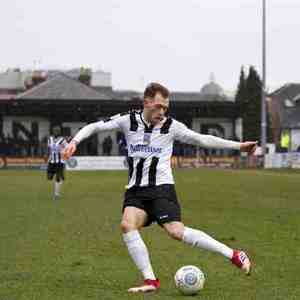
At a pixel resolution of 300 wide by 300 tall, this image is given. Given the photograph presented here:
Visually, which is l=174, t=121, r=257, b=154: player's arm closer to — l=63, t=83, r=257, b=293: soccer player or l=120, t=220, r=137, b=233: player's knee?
l=63, t=83, r=257, b=293: soccer player

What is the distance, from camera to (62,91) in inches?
3821

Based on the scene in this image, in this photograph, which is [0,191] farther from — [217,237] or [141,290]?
[141,290]

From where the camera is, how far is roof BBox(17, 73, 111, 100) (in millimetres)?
95375

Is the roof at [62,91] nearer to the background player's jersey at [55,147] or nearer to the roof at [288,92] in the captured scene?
the roof at [288,92]

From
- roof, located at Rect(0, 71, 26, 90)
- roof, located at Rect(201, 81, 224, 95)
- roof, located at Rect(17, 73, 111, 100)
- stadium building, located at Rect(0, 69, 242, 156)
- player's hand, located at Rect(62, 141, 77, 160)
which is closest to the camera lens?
player's hand, located at Rect(62, 141, 77, 160)

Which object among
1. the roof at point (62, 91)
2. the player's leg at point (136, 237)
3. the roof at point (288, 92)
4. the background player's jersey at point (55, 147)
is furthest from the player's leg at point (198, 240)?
the roof at point (288, 92)

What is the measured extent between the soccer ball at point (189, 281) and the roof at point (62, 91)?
8494cm

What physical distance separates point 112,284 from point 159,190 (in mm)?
1247

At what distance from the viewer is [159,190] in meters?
9.73

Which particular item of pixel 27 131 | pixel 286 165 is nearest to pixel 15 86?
pixel 27 131

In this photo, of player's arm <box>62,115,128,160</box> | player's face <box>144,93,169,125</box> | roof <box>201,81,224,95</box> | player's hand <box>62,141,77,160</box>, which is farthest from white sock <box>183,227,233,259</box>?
roof <box>201,81,224,95</box>

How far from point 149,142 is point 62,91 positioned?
289 feet

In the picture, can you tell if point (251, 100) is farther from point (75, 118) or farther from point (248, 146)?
point (248, 146)

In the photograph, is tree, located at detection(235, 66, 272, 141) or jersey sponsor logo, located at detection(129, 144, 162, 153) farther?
tree, located at detection(235, 66, 272, 141)
